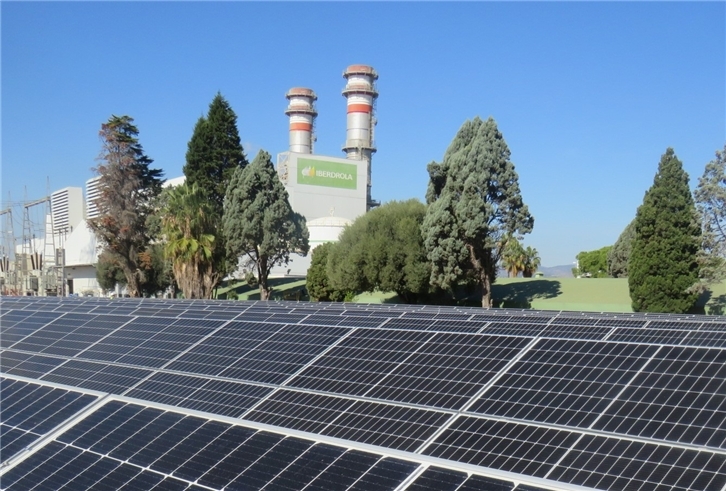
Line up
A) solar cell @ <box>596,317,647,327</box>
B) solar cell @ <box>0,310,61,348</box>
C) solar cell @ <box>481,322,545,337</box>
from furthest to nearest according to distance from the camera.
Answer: solar cell @ <box>0,310,61,348</box>
solar cell @ <box>596,317,647,327</box>
solar cell @ <box>481,322,545,337</box>

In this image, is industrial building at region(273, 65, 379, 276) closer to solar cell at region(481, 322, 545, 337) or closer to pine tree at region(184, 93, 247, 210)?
pine tree at region(184, 93, 247, 210)

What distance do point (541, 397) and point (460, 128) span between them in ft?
143

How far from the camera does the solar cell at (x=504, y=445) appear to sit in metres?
9.30

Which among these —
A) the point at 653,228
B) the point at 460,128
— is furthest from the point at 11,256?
the point at 653,228

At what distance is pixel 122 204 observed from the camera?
2618 inches

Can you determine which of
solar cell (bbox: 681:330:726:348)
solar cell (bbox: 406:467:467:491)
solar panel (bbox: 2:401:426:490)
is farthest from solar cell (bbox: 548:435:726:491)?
solar cell (bbox: 681:330:726:348)

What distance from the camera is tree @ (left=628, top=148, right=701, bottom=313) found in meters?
45.9

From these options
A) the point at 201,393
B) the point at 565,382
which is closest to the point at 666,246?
the point at 565,382

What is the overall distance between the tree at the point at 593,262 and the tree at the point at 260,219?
178ft

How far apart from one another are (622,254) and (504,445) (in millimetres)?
69387

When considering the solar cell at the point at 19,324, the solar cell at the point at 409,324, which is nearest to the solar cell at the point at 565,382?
the solar cell at the point at 409,324

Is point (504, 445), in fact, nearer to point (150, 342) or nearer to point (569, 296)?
point (150, 342)

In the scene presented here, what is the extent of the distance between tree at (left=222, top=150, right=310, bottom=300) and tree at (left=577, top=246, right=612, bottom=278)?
178ft

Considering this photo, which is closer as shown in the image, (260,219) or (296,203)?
(260,219)
